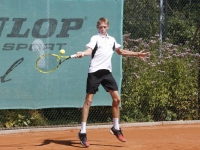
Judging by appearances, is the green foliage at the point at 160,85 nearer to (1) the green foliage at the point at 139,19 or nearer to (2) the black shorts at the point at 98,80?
(1) the green foliage at the point at 139,19

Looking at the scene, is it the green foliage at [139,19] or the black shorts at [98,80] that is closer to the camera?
the black shorts at [98,80]

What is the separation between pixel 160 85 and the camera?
1038 cm

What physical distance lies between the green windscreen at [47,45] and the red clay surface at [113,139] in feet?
1.93

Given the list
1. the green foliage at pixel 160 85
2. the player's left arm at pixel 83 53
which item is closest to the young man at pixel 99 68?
the player's left arm at pixel 83 53

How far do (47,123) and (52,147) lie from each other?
237 cm

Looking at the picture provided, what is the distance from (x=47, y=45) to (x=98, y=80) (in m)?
2.13

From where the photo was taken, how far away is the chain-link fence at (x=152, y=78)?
10195 millimetres

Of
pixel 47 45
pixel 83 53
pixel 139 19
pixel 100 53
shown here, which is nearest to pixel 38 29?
pixel 47 45

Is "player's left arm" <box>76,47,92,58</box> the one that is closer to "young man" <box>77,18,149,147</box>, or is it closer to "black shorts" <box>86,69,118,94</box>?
"young man" <box>77,18,149,147</box>

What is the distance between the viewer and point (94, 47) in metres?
7.36

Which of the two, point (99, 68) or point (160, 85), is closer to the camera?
point (99, 68)

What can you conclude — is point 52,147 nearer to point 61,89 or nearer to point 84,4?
point 61,89

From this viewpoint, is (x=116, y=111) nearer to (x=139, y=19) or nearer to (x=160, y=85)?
(x=160, y=85)

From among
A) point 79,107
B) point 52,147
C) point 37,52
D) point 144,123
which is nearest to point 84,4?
point 37,52
